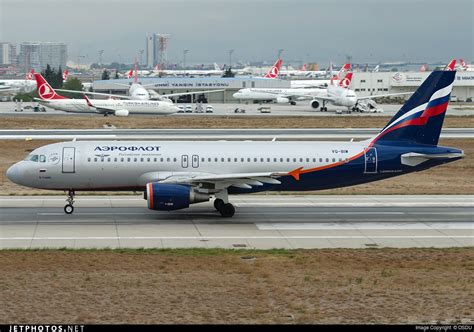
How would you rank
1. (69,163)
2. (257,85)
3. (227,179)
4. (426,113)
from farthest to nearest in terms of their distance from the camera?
(257,85)
(426,113)
(69,163)
(227,179)

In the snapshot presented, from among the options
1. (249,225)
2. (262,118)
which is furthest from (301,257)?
(262,118)

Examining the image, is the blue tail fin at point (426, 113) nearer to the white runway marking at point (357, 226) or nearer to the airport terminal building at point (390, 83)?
the white runway marking at point (357, 226)

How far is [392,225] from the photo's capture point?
119 ft

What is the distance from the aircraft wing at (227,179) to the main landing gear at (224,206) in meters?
0.55

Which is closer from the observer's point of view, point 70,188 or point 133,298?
point 133,298

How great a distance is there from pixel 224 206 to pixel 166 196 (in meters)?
3.45

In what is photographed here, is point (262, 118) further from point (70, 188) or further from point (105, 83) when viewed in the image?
point (105, 83)

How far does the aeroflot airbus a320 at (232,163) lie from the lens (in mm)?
36938

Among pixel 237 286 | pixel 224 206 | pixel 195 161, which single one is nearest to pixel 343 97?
pixel 195 161

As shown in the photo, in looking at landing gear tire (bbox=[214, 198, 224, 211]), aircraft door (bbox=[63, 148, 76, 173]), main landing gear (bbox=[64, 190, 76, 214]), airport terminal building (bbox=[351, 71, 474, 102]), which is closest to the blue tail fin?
landing gear tire (bbox=[214, 198, 224, 211])

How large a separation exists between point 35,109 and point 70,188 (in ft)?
305

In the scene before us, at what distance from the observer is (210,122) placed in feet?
311

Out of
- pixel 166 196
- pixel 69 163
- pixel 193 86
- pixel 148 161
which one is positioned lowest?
pixel 193 86

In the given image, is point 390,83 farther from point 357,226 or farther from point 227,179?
point 227,179
